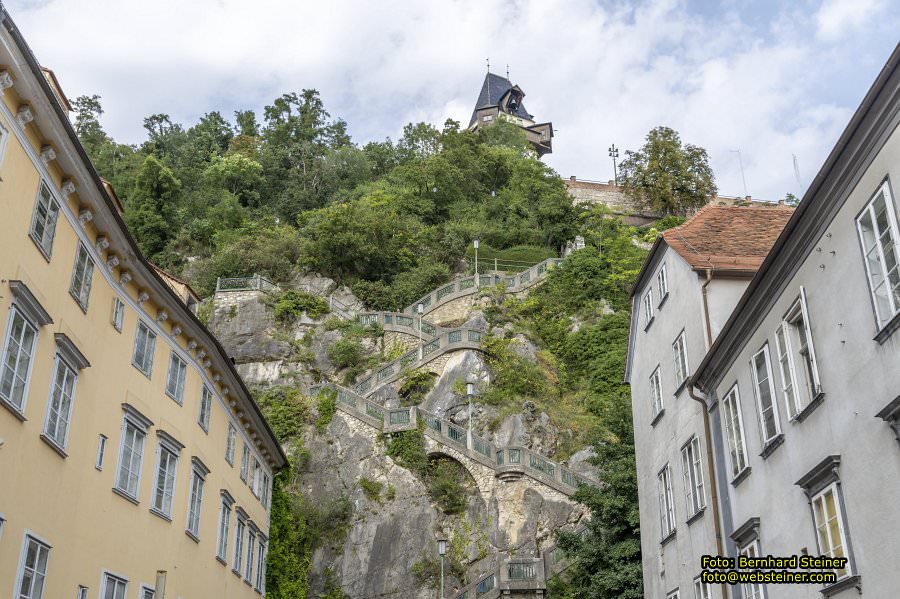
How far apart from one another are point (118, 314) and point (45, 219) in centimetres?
389

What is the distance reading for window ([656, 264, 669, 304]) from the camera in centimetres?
2083

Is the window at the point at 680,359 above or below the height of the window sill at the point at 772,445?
above

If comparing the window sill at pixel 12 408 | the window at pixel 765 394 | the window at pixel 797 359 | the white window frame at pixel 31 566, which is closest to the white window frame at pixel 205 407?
the white window frame at pixel 31 566

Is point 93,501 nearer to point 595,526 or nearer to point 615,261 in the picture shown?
point 595,526

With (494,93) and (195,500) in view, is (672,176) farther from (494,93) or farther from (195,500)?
(195,500)

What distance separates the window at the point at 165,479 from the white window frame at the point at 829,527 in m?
12.3

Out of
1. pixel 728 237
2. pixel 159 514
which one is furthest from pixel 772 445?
pixel 159 514

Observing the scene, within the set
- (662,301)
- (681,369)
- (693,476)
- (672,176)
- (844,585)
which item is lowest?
(844,585)

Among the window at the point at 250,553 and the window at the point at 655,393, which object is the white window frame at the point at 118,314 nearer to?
the window at the point at 250,553

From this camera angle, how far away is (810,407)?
1266 cm

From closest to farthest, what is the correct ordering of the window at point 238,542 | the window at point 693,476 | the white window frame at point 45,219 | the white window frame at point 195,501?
the white window frame at point 45,219 < the window at point 693,476 < the white window frame at point 195,501 < the window at point 238,542

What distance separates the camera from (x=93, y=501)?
15180mm

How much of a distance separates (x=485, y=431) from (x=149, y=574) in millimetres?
20807

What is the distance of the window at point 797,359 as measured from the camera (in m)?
12.9
